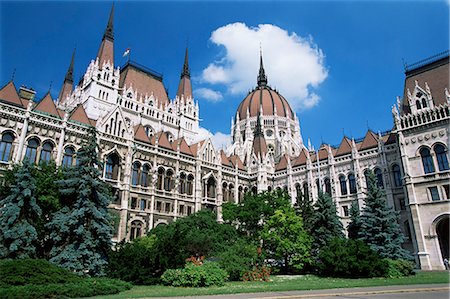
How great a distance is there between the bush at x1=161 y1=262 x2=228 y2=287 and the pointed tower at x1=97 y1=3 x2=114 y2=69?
3868 cm

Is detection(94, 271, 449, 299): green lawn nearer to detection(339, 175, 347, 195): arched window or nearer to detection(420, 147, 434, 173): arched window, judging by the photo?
detection(420, 147, 434, 173): arched window

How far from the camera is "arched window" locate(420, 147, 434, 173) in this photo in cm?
3216

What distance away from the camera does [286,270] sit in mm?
26562

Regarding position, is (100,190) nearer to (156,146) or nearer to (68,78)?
(156,146)

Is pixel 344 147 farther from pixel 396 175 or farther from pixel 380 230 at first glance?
pixel 380 230

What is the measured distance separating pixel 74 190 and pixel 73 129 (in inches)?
528

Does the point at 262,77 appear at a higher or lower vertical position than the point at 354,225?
higher

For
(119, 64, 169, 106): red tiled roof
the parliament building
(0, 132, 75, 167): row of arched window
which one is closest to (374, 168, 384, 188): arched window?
the parliament building

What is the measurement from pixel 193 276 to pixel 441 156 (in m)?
28.8

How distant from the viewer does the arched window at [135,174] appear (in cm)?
3450

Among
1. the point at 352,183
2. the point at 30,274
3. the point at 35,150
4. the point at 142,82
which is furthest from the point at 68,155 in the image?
the point at 352,183

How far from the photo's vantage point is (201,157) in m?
41.3

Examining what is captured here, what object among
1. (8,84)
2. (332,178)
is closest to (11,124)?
(8,84)

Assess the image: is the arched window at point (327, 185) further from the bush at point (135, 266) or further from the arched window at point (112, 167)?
the bush at point (135, 266)
